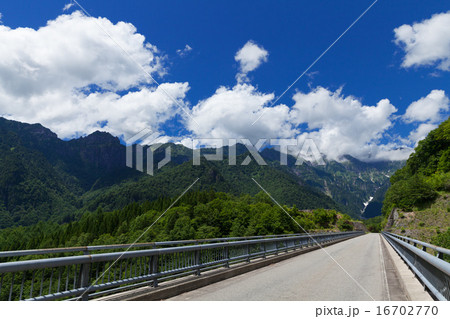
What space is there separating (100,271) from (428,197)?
89.2 meters

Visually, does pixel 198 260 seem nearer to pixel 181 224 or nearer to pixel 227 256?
pixel 227 256

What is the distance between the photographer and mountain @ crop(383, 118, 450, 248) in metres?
63.3

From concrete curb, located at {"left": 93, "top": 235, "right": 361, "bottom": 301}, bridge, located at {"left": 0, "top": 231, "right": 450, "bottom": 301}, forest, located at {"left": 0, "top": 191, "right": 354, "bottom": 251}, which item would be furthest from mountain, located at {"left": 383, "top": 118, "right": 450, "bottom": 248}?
concrete curb, located at {"left": 93, "top": 235, "right": 361, "bottom": 301}

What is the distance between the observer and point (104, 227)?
423ft

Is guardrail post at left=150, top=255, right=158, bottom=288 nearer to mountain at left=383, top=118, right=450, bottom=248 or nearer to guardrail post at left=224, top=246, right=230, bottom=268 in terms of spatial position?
guardrail post at left=224, top=246, right=230, bottom=268

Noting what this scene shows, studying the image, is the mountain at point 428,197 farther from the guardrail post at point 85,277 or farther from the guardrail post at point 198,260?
the guardrail post at point 85,277

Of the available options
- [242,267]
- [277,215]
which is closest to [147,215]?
[277,215]

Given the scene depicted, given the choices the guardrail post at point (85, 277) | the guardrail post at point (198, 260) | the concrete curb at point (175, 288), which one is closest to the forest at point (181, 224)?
the concrete curb at point (175, 288)

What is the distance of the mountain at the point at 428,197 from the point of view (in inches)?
2493

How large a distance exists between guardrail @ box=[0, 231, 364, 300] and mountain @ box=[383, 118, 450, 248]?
52811 mm

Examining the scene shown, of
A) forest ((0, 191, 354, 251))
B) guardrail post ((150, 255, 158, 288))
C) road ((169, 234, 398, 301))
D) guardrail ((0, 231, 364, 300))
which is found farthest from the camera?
forest ((0, 191, 354, 251))

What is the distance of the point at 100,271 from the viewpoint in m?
7.04
